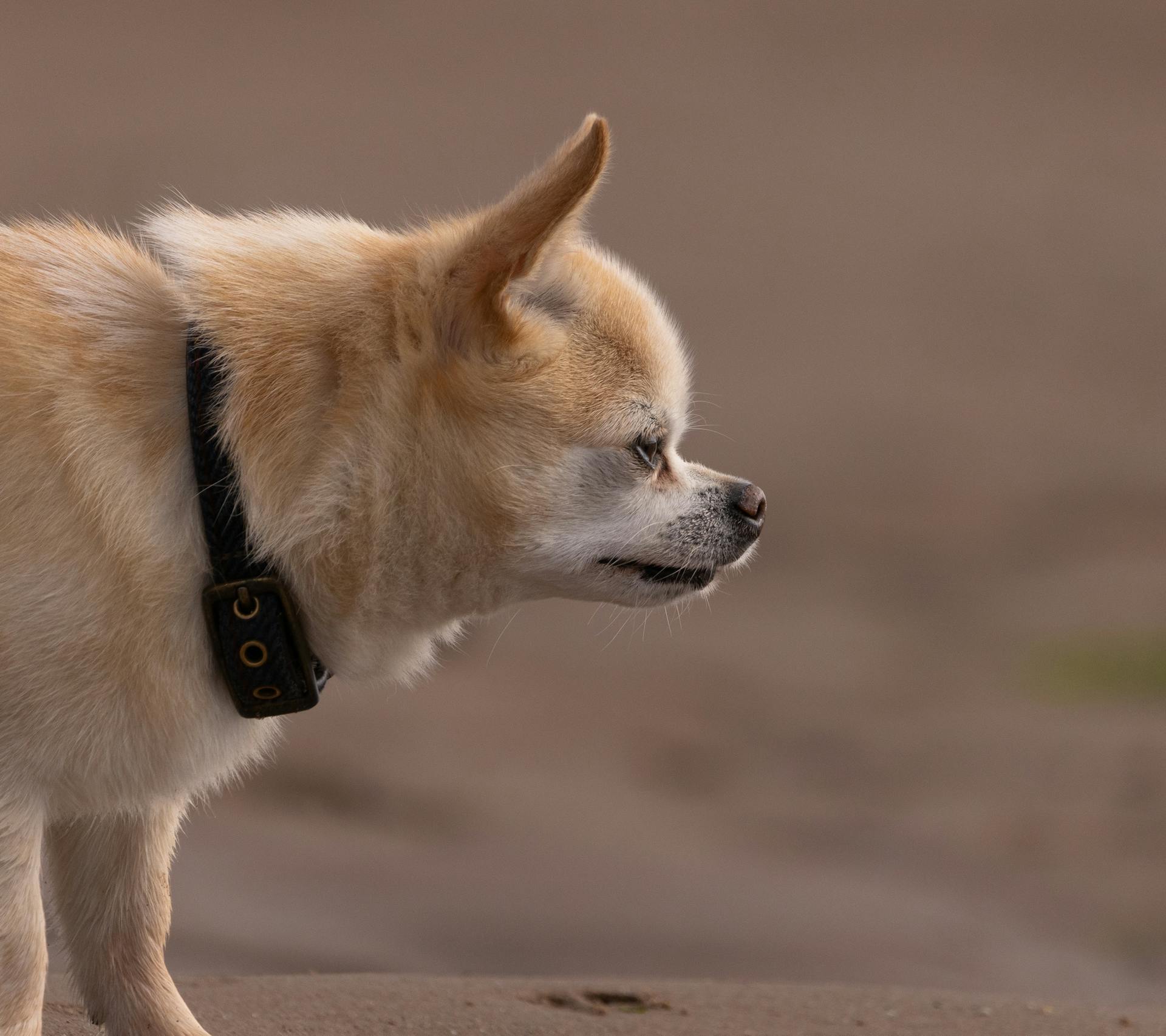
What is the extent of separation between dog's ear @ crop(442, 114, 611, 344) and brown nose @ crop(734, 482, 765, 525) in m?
0.69

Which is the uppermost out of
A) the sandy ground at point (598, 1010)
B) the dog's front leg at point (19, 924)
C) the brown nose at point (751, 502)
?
the brown nose at point (751, 502)

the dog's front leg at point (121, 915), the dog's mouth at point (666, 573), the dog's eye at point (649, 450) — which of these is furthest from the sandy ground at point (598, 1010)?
the dog's eye at point (649, 450)

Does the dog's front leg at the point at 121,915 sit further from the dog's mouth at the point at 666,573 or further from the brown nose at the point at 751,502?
the brown nose at the point at 751,502

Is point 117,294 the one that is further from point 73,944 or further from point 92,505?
point 73,944

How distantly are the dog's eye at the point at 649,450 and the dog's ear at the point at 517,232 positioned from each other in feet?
1.26

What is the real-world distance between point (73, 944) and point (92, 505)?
4.05 feet

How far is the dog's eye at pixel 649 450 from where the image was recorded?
310cm

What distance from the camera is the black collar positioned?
9.20 feet

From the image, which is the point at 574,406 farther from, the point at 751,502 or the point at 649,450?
the point at 751,502

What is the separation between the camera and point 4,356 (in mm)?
2805

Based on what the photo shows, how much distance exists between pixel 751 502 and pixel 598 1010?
5.55 feet

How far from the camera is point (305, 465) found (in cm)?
290

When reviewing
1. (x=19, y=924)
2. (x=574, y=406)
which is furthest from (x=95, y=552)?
(x=574, y=406)

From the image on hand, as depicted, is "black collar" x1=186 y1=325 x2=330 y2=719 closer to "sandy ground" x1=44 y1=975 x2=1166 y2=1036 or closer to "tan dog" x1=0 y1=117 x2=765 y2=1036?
"tan dog" x1=0 y1=117 x2=765 y2=1036
